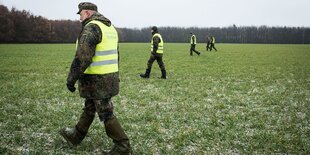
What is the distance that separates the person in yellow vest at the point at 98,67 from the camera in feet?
15.3

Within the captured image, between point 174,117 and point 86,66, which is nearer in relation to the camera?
point 86,66

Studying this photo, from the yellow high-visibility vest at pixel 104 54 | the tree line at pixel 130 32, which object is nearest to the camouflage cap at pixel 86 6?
the yellow high-visibility vest at pixel 104 54

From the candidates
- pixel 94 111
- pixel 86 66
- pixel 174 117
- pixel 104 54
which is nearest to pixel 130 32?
pixel 174 117

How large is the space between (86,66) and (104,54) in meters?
0.36

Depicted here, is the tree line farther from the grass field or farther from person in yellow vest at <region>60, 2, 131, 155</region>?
person in yellow vest at <region>60, 2, 131, 155</region>

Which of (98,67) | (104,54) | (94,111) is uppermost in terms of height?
(104,54)

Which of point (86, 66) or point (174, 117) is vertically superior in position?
point (86, 66)

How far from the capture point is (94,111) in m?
5.30

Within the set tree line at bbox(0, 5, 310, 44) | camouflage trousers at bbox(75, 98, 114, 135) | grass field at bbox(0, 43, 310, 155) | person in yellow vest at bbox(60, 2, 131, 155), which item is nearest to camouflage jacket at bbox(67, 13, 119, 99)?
person in yellow vest at bbox(60, 2, 131, 155)

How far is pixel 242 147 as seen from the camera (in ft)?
18.9

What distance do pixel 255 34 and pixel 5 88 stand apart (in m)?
135

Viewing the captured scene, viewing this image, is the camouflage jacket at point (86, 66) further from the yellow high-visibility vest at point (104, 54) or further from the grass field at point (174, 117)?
the grass field at point (174, 117)

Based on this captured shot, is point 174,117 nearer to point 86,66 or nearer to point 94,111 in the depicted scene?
point 94,111

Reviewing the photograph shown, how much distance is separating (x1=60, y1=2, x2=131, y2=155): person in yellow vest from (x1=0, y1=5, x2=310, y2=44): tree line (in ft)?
245
